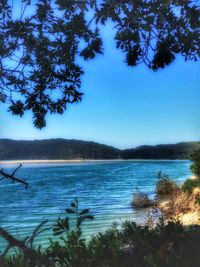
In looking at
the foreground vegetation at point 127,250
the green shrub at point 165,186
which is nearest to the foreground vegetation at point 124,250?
the foreground vegetation at point 127,250

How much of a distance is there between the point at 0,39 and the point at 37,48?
39cm

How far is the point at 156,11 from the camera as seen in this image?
14.1ft

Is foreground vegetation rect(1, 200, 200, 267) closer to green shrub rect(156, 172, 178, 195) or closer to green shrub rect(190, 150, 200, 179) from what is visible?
green shrub rect(190, 150, 200, 179)

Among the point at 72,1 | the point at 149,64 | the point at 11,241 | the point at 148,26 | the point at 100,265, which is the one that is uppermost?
the point at 72,1

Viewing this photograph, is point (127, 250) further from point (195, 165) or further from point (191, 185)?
point (195, 165)

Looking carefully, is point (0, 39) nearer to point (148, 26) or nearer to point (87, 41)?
point (87, 41)

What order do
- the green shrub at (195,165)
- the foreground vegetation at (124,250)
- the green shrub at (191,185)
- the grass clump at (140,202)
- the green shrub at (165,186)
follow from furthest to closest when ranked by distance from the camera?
the green shrub at (165,186), the grass clump at (140,202), the green shrub at (195,165), the green shrub at (191,185), the foreground vegetation at (124,250)

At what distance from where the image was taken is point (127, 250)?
4723 millimetres

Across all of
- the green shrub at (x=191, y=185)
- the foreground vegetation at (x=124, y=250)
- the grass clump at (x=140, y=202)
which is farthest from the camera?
the grass clump at (x=140, y=202)

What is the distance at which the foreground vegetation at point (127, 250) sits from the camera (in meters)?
4.33

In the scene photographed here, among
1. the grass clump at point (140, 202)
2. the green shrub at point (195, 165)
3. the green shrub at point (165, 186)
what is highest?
the green shrub at point (195, 165)

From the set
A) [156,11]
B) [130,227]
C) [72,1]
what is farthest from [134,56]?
[130,227]

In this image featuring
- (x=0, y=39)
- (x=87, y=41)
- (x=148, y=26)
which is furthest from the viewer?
(x=0, y=39)

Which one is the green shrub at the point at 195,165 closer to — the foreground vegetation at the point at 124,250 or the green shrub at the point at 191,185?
the green shrub at the point at 191,185
